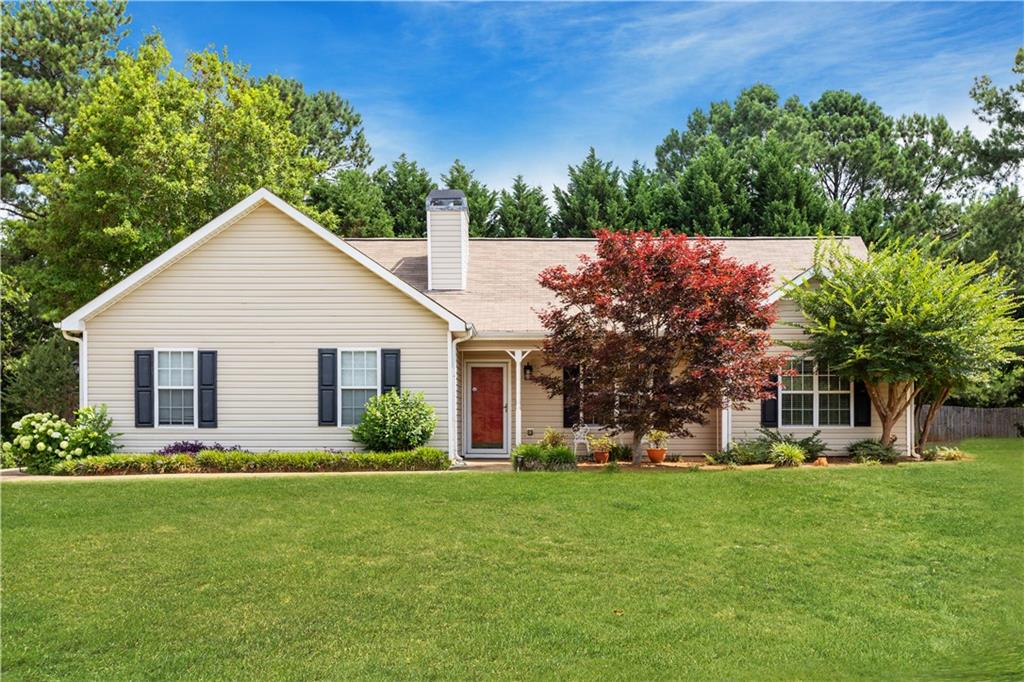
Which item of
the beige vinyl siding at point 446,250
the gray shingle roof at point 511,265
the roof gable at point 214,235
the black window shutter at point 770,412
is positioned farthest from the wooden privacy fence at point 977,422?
the roof gable at point 214,235

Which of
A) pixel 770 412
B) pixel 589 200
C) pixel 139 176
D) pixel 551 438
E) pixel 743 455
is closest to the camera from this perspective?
pixel 743 455

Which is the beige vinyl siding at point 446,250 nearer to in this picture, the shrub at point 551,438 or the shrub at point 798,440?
the shrub at point 551,438

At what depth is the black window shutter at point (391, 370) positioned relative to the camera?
57.4 ft

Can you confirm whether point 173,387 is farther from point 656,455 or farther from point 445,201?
Answer: point 656,455

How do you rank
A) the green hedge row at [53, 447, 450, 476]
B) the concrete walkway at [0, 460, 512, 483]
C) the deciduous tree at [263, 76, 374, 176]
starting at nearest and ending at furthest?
the concrete walkway at [0, 460, 512, 483] → the green hedge row at [53, 447, 450, 476] → the deciduous tree at [263, 76, 374, 176]

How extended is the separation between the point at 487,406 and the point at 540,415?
1.19 meters

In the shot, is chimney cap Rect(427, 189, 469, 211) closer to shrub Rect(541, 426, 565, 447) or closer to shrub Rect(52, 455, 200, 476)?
shrub Rect(541, 426, 565, 447)

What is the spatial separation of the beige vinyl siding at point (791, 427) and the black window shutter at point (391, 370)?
708cm

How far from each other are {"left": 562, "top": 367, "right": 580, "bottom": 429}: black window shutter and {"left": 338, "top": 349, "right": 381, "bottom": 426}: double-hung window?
3781 mm

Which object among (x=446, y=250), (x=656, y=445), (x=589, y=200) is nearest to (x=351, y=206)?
(x=589, y=200)

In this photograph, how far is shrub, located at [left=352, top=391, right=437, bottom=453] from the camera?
16.8m

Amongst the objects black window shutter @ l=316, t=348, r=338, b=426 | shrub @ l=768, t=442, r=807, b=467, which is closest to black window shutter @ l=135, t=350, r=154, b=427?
black window shutter @ l=316, t=348, r=338, b=426

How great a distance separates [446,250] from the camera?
20.7 meters

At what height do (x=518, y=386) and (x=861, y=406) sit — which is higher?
(x=518, y=386)
